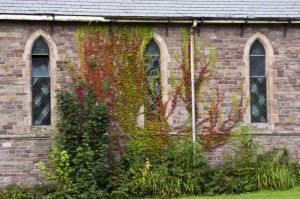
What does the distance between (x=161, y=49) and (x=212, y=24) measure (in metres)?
1.75

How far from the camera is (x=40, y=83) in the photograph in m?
18.9

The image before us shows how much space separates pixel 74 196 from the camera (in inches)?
676

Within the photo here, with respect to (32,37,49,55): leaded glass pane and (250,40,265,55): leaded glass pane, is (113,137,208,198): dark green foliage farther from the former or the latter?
(32,37,49,55): leaded glass pane

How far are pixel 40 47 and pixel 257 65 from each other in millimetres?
6707

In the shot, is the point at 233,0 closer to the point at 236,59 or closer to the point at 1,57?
the point at 236,59

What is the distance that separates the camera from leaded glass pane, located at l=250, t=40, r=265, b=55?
20.0 metres

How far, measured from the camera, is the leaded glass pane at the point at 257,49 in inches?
787

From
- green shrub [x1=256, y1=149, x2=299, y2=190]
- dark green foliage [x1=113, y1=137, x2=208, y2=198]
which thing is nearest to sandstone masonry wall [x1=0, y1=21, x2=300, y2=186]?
green shrub [x1=256, y1=149, x2=299, y2=190]

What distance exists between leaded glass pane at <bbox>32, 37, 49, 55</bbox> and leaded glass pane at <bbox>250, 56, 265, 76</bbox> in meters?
6.33

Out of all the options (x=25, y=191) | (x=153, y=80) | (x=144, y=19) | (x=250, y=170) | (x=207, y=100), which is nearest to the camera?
(x=25, y=191)

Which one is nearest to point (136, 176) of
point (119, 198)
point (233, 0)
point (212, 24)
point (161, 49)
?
point (119, 198)

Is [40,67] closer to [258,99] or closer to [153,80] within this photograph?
[153,80]

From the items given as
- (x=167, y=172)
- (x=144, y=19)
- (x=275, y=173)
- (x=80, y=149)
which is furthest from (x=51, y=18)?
(x=275, y=173)

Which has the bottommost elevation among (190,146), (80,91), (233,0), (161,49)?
(190,146)
